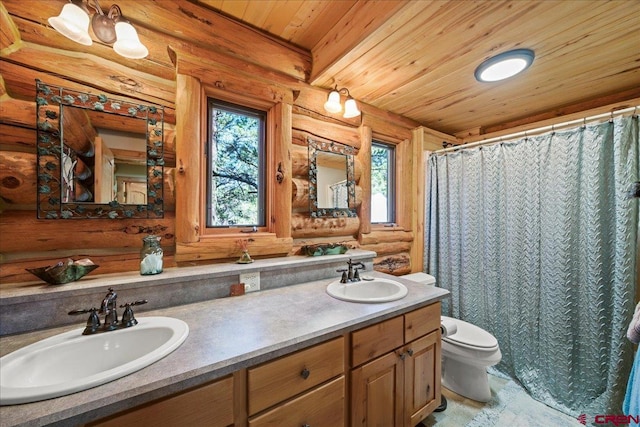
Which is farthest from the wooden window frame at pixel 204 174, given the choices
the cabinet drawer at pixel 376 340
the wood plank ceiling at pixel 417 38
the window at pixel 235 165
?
the cabinet drawer at pixel 376 340

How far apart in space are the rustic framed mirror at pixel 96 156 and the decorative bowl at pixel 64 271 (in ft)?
0.73

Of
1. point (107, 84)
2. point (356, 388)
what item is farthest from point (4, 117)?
point (356, 388)

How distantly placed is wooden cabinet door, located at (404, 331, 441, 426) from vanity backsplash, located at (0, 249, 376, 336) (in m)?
0.72

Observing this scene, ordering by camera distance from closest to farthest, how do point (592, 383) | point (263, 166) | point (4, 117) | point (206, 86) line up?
point (4, 117)
point (206, 86)
point (592, 383)
point (263, 166)

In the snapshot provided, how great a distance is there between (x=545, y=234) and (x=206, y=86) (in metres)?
2.54

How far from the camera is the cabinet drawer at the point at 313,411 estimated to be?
34.0 inches

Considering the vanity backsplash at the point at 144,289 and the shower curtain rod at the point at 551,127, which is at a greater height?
the shower curtain rod at the point at 551,127

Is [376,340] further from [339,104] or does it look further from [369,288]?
[339,104]

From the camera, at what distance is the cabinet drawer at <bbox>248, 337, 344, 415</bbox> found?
2.72ft

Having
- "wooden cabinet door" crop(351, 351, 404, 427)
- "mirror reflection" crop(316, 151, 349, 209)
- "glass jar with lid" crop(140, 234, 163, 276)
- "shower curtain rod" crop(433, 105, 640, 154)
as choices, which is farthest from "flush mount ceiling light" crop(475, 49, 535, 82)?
"glass jar with lid" crop(140, 234, 163, 276)

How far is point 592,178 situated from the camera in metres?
1.60

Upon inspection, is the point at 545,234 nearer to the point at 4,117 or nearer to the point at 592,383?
the point at 592,383

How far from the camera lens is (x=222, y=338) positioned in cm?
90

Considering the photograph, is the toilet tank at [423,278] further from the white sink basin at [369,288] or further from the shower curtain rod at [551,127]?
the shower curtain rod at [551,127]
